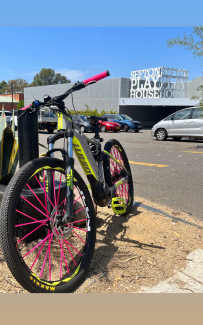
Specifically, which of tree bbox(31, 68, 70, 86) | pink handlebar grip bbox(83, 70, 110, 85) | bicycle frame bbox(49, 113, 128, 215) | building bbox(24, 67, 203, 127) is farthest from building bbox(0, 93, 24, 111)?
tree bbox(31, 68, 70, 86)

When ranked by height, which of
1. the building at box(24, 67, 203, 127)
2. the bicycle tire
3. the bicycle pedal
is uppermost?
the building at box(24, 67, 203, 127)

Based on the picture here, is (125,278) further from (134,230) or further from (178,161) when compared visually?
(178,161)

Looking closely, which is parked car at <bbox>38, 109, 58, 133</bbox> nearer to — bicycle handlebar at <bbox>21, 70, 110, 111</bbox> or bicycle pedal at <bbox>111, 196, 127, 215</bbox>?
bicycle handlebar at <bbox>21, 70, 110, 111</bbox>

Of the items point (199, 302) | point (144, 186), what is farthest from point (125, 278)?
point (144, 186)

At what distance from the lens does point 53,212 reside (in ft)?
7.84

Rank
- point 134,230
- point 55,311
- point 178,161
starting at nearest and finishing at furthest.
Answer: point 55,311, point 134,230, point 178,161

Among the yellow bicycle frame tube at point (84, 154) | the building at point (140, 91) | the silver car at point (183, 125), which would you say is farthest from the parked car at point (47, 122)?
the building at point (140, 91)

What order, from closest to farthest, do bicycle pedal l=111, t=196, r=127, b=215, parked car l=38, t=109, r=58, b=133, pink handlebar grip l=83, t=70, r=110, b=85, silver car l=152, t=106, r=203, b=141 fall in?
pink handlebar grip l=83, t=70, r=110, b=85 < parked car l=38, t=109, r=58, b=133 < bicycle pedal l=111, t=196, r=127, b=215 < silver car l=152, t=106, r=203, b=141

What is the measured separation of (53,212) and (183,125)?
560 inches

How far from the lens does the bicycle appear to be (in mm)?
1955

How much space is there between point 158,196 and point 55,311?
3.44m

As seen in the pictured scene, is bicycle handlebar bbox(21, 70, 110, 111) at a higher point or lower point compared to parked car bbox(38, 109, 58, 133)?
higher

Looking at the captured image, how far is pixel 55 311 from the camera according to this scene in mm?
1918

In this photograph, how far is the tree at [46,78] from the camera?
398ft
